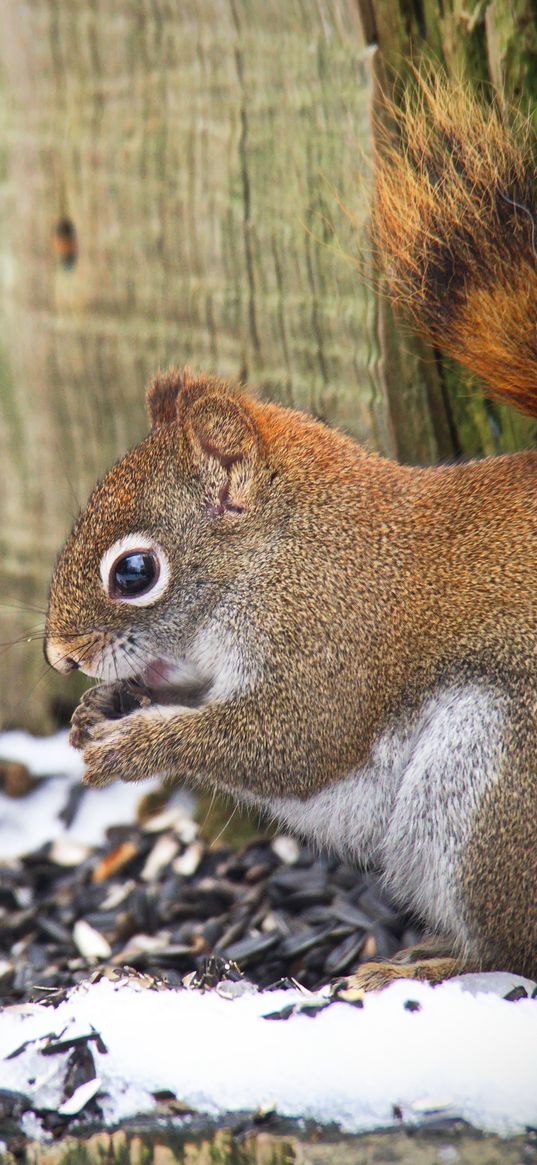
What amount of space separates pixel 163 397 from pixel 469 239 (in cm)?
51

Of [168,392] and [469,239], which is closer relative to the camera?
[469,239]

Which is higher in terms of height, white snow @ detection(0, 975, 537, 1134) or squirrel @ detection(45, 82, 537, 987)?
squirrel @ detection(45, 82, 537, 987)

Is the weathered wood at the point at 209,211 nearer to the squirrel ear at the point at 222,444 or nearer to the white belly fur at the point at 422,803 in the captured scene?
the squirrel ear at the point at 222,444

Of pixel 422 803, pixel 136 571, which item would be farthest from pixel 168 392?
pixel 422 803

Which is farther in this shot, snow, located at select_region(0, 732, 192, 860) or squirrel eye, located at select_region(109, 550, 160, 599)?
snow, located at select_region(0, 732, 192, 860)

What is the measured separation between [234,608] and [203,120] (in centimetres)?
91

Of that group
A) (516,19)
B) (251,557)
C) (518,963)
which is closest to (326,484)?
(251,557)

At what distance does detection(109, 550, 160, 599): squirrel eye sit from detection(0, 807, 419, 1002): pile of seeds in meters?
0.58

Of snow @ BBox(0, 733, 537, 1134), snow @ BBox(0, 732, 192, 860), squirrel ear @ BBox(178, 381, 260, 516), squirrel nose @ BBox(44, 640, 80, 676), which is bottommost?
snow @ BBox(0, 733, 537, 1134)

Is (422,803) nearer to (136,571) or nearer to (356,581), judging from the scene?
(356,581)

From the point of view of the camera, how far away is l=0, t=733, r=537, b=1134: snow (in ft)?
4.80

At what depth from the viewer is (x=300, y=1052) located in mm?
1557

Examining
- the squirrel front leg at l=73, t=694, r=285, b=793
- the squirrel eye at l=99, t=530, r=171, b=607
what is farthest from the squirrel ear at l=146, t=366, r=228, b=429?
the squirrel front leg at l=73, t=694, r=285, b=793

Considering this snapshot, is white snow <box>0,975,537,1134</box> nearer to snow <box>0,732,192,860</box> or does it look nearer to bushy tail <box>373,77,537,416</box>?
snow <box>0,732,192,860</box>
